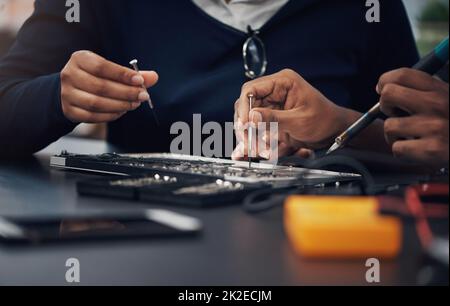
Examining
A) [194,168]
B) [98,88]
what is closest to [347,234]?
[194,168]

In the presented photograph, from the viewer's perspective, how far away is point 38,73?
4.19 feet

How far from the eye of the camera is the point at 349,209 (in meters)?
0.36

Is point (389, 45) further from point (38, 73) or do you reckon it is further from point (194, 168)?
point (194, 168)

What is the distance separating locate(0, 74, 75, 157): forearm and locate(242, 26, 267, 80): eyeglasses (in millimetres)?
321

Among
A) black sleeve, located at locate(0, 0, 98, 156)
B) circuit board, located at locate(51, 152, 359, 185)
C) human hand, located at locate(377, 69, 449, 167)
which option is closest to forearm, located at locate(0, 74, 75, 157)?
black sleeve, located at locate(0, 0, 98, 156)

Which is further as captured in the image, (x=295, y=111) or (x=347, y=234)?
(x=295, y=111)

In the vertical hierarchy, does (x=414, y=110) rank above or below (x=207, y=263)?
above

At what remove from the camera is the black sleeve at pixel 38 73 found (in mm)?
1058

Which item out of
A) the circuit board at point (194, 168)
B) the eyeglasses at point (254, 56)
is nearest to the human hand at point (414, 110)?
the circuit board at point (194, 168)

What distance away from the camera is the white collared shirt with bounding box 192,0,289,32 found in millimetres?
1215

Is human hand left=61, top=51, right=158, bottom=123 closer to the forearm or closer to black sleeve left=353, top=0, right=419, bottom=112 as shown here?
the forearm

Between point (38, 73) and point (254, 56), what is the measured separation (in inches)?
16.7

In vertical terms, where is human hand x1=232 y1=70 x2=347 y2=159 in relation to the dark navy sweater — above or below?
below
